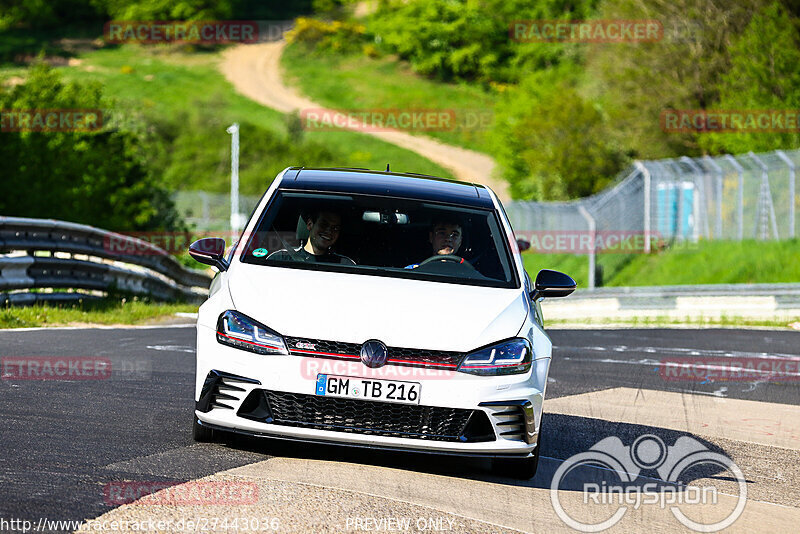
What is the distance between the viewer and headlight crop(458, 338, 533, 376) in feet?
20.3

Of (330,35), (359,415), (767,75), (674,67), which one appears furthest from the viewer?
(330,35)

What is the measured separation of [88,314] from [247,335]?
33.6 ft

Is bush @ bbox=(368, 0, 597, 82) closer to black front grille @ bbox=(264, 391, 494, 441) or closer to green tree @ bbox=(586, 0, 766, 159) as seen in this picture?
green tree @ bbox=(586, 0, 766, 159)

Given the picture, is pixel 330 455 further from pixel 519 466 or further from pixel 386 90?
pixel 386 90

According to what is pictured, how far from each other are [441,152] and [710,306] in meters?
65.3

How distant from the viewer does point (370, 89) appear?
100688 millimetres

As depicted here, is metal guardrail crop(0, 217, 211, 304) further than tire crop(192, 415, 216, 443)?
Yes

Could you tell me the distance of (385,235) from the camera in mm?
7547

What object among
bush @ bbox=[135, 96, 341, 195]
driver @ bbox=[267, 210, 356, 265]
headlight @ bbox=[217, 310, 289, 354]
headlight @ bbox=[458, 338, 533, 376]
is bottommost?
bush @ bbox=[135, 96, 341, 195]

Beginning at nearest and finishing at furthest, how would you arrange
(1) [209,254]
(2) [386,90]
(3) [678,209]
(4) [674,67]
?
(1) [209,254]
(3) [678,209]
(4) [674,67]
(2) [386,90]

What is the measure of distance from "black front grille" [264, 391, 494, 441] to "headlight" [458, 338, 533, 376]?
0.22 meters

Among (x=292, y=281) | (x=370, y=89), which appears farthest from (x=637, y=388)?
(x=370, y=89)

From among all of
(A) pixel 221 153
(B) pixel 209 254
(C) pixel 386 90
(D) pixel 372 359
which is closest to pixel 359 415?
(D) pixel 372 359

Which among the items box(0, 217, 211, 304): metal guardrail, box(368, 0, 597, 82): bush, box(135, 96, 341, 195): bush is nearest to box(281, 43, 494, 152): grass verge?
box(368, 0, 597, 82): bush
